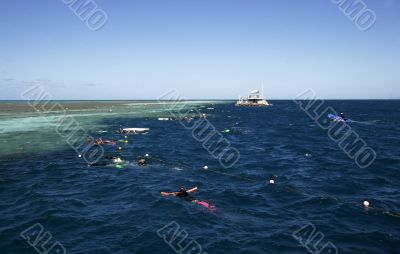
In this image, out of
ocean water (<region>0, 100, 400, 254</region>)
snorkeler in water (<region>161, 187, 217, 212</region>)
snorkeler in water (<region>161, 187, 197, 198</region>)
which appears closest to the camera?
ocean water (<region>0, 100, 400, 254</region>)

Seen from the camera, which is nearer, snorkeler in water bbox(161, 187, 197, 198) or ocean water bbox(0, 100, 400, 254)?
ocean water bbox(0, 100, 400, 254)

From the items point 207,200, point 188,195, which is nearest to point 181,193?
point 188,195

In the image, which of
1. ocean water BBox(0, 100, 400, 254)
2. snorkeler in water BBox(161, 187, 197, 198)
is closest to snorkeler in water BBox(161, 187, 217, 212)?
snorkeler in water BBox(161, 187, 197, 198)

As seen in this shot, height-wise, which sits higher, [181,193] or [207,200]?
[207,200]

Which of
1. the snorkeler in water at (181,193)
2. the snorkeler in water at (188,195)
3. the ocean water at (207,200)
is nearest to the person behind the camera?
the ocean water at (207,200)

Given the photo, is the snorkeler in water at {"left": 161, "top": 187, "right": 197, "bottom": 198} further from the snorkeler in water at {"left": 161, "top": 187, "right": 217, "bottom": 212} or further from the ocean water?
the ocean water

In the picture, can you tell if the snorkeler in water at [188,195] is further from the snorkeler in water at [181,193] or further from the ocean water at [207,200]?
the ocean water at [207,200]

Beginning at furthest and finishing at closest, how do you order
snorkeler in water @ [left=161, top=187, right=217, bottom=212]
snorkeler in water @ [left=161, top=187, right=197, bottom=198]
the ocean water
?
snorkeler in water @ [left=161, top=187, right=197, bottom=198]
snorkeler in water @ [left=161, top=187, right=217, bottom=212]
the ocean water

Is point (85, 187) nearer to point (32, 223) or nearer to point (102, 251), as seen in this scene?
point (32, 223)

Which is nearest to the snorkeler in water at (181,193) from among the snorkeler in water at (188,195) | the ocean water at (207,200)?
the snorkeler in water at (188,195)

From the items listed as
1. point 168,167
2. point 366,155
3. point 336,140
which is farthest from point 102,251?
point 336,140

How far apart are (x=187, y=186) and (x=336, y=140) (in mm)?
40622

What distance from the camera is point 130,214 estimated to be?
24312 millimetres

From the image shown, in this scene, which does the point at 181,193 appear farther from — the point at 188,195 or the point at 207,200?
the point at 207,200
